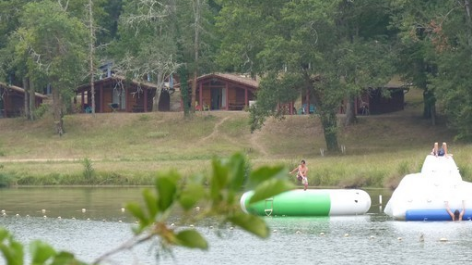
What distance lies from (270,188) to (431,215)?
88.1 ft

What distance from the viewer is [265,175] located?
481cm

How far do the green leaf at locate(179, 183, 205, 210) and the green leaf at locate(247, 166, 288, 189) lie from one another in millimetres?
224

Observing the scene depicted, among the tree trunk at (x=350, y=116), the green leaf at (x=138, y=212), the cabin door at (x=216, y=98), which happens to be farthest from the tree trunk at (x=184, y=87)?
the green leaf at (x=138, y=212)

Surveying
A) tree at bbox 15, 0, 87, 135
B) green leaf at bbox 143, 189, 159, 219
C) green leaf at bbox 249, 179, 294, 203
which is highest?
tree at bbox 15, 0, 87, 135

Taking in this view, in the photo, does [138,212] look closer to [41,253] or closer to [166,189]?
[166,189]

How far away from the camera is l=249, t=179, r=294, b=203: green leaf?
476cm

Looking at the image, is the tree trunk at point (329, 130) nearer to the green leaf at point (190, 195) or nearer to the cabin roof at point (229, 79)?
the cabin roof at point (229, 79)

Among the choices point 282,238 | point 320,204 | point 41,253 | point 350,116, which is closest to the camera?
point 41,253

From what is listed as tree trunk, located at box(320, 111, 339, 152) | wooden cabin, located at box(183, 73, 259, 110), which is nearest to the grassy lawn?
tree trunk, located at box(320, 111, 339, 152)

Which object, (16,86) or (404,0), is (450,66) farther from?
(16,86)

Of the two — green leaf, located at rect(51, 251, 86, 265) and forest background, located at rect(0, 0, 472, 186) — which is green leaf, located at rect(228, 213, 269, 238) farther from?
forest background, located at rect(0, 0, 472, 186)

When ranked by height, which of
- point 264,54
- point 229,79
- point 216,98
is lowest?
point 216,98

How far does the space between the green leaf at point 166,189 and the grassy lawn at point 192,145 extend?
128ft

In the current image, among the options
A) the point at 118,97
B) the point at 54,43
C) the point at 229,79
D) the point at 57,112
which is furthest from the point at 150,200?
the point at 118,97
